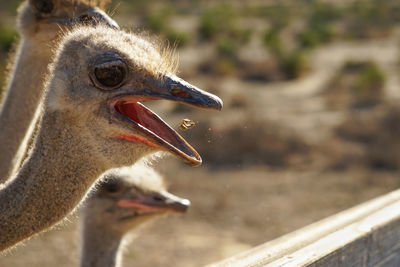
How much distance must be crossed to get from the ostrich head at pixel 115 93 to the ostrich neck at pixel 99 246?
1.48m

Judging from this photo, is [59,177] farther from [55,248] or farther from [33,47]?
[55,248]

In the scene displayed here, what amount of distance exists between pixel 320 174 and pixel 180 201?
5.43 m

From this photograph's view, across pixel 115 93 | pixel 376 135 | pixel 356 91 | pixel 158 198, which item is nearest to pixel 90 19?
pixel 115 93

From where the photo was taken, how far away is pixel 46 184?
1927 mm

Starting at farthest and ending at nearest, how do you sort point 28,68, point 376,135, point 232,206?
point 376,135 → point 232,206 → point 28,68

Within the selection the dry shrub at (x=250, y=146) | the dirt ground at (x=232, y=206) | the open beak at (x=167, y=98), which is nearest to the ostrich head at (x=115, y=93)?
the open beak at (x=167, y=98)

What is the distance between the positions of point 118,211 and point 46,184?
55.7 inches

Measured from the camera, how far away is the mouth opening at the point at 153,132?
5.87 feet

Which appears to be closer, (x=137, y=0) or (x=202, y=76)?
(x=202, y=76)

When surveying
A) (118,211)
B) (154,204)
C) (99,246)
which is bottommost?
(99,246)

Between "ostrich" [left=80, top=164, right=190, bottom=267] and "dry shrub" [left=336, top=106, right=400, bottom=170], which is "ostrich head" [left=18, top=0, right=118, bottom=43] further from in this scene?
"dry shrub" [left=336, top=106, right=400, bottom=170]

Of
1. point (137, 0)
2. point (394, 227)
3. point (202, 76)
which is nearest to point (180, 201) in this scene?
point (394, 227)

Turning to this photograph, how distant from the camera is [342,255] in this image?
190cm

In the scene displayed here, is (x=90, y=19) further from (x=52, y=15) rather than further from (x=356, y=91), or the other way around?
(x=356, y=91)
